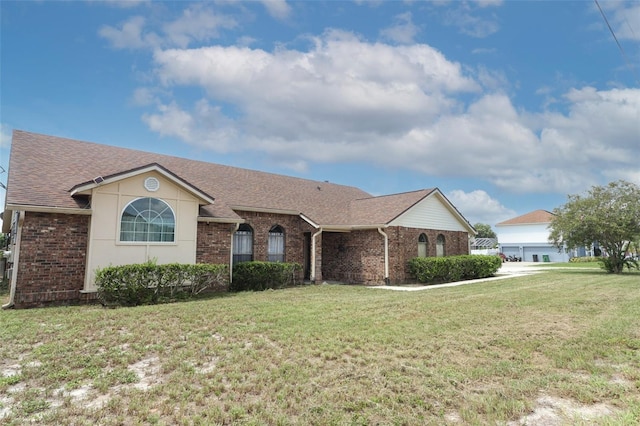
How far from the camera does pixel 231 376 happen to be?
14.8 feet

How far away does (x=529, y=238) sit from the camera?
4716 cm

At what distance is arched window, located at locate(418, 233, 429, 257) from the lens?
59.1 feet

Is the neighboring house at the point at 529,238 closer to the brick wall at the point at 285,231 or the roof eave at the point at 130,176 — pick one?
the brick wall at the point at 285,231

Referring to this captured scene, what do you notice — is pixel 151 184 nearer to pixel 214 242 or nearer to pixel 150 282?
pixel 214 242

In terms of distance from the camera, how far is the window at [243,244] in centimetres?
1487

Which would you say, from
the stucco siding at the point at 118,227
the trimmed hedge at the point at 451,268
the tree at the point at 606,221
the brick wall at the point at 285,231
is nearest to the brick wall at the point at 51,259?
the stucco siding at the point at 118,227

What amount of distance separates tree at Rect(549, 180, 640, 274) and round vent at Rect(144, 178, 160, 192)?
2212cm

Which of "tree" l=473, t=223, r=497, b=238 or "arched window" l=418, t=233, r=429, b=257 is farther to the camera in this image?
"tree" l=473, t=223, r=497, b=238

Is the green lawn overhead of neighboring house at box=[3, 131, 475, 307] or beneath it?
beneath

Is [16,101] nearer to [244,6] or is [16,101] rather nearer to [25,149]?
[25,149]

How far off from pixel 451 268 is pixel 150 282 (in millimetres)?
13461

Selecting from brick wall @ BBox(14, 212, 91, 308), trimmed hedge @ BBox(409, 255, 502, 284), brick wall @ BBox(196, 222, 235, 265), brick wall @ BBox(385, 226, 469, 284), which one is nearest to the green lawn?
brick wall @ BBox(14, 212, 91, 308)

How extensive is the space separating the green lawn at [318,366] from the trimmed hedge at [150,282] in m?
1.08

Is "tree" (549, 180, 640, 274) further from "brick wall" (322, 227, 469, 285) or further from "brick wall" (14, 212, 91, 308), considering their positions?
"brick wall" (14, 212, 91, 308)
